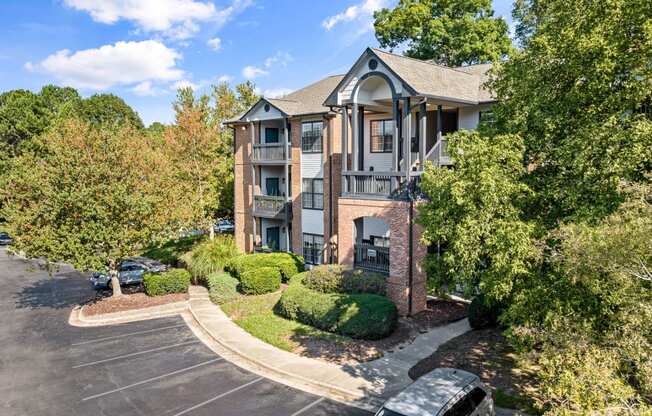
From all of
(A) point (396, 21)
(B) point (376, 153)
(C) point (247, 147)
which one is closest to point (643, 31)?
(B) point (376, 153)

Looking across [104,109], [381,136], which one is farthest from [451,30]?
[104,109]

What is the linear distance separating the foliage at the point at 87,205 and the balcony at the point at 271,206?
731 centimetres

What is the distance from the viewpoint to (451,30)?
3981cm

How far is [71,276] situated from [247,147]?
15630mm

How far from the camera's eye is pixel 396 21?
41.4 m

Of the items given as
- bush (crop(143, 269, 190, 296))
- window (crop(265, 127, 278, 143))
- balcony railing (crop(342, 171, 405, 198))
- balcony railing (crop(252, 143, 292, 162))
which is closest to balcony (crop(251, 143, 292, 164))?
balcony railing (crop(252, 143, 292, 162))

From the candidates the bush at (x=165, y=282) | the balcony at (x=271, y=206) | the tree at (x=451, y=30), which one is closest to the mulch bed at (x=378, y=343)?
the bush at (x=165, y=282)

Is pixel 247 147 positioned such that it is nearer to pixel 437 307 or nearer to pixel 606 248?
pixel 437 307

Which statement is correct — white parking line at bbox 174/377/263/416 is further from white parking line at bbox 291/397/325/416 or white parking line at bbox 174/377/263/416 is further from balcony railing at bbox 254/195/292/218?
balcony railing at bbox 254/195/292/218

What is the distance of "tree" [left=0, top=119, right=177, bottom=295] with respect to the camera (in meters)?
22.3

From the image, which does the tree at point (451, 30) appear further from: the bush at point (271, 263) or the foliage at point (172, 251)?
the foliage at point (172, 251)

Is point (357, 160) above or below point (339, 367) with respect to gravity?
above

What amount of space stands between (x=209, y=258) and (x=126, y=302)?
544 centimetres

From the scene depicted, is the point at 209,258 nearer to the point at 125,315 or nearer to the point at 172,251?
the point at 125,315
